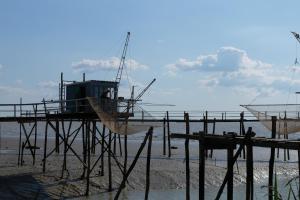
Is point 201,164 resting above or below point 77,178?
above

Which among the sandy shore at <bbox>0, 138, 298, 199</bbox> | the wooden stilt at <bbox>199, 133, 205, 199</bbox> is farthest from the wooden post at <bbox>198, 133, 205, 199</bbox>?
the sandy shore at <bbox>0, 138, 298, 199</bbox>

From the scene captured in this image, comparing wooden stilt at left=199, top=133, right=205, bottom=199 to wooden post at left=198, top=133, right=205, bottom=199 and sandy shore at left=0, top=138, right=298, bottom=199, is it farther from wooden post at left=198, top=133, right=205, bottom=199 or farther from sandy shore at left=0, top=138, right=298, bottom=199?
sandy shore at left=0, top=138, right=298, bottom=199

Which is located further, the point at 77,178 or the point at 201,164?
the point at 77,178

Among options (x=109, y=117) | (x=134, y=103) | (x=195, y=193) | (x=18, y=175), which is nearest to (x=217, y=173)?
(x=195, y=193)

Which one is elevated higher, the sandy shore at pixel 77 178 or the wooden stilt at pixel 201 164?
the wooden stilt at pixel 201 164

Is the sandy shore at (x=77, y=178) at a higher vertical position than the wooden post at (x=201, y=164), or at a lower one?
lower

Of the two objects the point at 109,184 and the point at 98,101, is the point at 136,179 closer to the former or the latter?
the point at 109,184

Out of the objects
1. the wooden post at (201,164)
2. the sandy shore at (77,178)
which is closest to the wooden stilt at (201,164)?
the wooden post at (201,164)

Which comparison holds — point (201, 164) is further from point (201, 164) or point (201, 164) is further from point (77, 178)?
point (77, 178)

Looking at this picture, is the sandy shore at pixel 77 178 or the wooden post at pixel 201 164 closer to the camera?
the wooden post at pixel 201 164

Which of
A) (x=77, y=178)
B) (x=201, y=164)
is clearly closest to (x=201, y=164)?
(x=201, y=164)

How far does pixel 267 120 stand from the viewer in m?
28.4

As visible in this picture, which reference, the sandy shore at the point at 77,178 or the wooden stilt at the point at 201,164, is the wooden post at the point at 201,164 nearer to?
the wooden stilt at the point at 201,164

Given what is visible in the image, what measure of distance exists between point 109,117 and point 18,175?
5.77m
